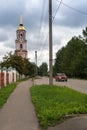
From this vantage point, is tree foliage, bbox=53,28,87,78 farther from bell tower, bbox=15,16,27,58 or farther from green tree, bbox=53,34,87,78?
bell tower, bbox=15,16,27,58

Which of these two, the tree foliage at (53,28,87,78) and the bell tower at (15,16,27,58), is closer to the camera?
the tree foliage at (53,28,87,78)

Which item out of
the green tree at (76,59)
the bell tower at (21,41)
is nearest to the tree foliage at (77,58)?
the green tree at (76,59)

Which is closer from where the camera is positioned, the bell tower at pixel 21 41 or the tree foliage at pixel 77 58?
the tree foliage at pixel 77 58

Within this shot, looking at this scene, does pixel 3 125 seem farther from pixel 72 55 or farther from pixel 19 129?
pixel 72 55

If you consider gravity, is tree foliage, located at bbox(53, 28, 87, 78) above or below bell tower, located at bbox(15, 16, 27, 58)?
below

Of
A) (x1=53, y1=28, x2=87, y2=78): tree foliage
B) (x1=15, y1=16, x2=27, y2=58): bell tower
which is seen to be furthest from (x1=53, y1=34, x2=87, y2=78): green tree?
(x1=15, y1=16, x2=27, y2=58): bell tower

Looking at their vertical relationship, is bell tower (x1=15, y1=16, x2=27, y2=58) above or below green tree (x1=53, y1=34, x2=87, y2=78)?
above

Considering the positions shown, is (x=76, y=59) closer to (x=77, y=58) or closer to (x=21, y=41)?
(x=77, y=58)

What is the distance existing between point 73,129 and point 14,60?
90.7 m

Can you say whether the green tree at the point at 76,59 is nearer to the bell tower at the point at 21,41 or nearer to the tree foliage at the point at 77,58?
the tree foliage at the point at 77,58

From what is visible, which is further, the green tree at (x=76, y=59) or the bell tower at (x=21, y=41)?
the bell tower at (x=21, y=41)

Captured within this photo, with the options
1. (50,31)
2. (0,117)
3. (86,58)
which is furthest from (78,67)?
(0,117)

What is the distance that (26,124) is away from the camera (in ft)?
44.0

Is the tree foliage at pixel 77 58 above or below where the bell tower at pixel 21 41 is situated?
below
